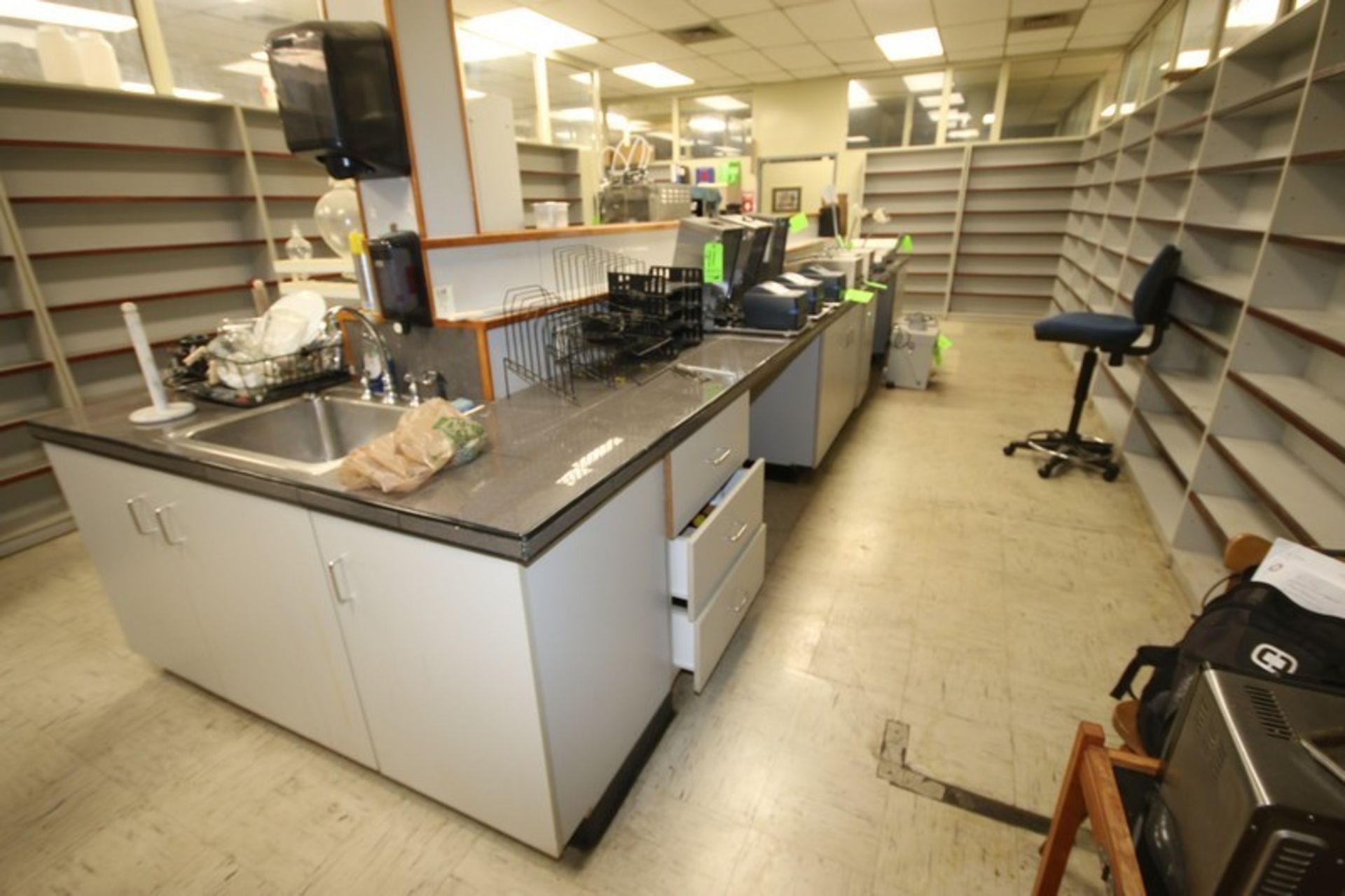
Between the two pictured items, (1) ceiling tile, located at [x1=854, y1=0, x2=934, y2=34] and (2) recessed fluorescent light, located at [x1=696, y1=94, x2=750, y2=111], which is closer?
(1) ceiling tile, located at [x1=854, y1=0, x2=934, y2=34]

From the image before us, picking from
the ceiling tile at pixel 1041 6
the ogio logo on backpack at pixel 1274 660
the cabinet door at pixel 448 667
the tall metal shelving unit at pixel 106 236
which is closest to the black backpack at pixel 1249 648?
the ogio logo on backpack at pixel 1274 660

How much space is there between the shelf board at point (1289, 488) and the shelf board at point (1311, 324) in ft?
1.29

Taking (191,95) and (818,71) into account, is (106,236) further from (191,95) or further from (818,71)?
(818,71)

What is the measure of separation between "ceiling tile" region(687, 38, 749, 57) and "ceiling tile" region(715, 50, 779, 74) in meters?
0.14

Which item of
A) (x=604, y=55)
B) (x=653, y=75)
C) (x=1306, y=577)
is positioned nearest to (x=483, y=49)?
(x=604, y=55)

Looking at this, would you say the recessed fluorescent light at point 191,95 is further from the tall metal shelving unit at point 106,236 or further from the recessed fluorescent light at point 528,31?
the recessed fluorescent light at point 528,31

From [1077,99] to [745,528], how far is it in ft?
33.3

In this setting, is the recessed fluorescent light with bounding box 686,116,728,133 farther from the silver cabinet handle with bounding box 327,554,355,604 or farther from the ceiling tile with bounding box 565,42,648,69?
the silver cabinet handle with bounding box 327,554,355,604

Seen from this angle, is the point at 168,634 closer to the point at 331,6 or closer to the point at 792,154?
the point at 331,6

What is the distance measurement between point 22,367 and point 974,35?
7.32m

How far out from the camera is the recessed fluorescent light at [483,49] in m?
5.41

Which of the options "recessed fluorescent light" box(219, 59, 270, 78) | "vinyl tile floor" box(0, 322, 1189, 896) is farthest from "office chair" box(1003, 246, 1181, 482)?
"recessed fluorescent light" box(219, 59, 270, 78)

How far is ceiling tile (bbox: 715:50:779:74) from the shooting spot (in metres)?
6.09

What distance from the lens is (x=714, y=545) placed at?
1.56 meters
